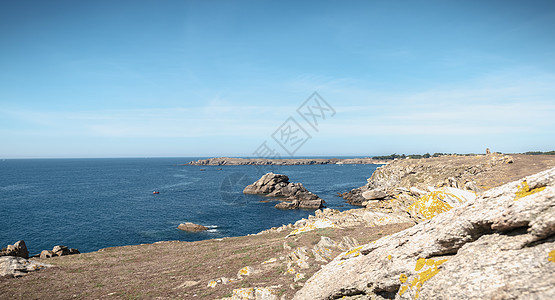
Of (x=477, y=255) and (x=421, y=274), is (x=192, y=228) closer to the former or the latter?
(x=421, y=274)

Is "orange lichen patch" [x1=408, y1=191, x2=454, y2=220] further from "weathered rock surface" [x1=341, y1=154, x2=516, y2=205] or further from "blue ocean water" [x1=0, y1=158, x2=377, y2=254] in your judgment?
"blue ocean water" [x1=0, y1=158, x2=377, y2=254]

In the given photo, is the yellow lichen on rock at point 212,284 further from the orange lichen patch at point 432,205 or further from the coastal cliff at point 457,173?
the coastal cliff at point 457,173

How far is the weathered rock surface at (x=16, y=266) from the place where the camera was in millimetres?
21781

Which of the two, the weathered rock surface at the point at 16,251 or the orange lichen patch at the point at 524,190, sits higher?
the orange lichen patch at the point at 524,190

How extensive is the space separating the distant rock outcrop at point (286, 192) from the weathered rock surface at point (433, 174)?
1243 centimetres

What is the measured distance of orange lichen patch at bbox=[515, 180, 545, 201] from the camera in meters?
6.42

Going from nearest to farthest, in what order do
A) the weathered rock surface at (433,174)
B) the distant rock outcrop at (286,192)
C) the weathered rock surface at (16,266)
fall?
the weathered rock surface at (16,266)
the weathered rock surface at (433,174)
the distant rock outcrop at (286,192)

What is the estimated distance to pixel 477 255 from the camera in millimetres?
6648

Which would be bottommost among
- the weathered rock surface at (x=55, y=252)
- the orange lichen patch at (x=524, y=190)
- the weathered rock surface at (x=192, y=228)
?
the weathered rock surface at (x=192, y=228)

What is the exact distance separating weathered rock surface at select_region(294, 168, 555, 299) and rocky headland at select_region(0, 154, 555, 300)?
0.02m

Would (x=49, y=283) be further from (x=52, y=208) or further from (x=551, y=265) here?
(x=52, y=208)

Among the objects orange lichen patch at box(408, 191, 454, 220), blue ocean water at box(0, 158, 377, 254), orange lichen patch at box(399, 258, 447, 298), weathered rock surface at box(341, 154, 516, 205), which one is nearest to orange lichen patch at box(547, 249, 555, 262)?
orange lichen patch at box(399, 258, 447, 298)

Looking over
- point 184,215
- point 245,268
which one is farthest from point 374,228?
point 184,215

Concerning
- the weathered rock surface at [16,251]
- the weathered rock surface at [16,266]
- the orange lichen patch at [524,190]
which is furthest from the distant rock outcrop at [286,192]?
the orange lichen patch at [524,190]
